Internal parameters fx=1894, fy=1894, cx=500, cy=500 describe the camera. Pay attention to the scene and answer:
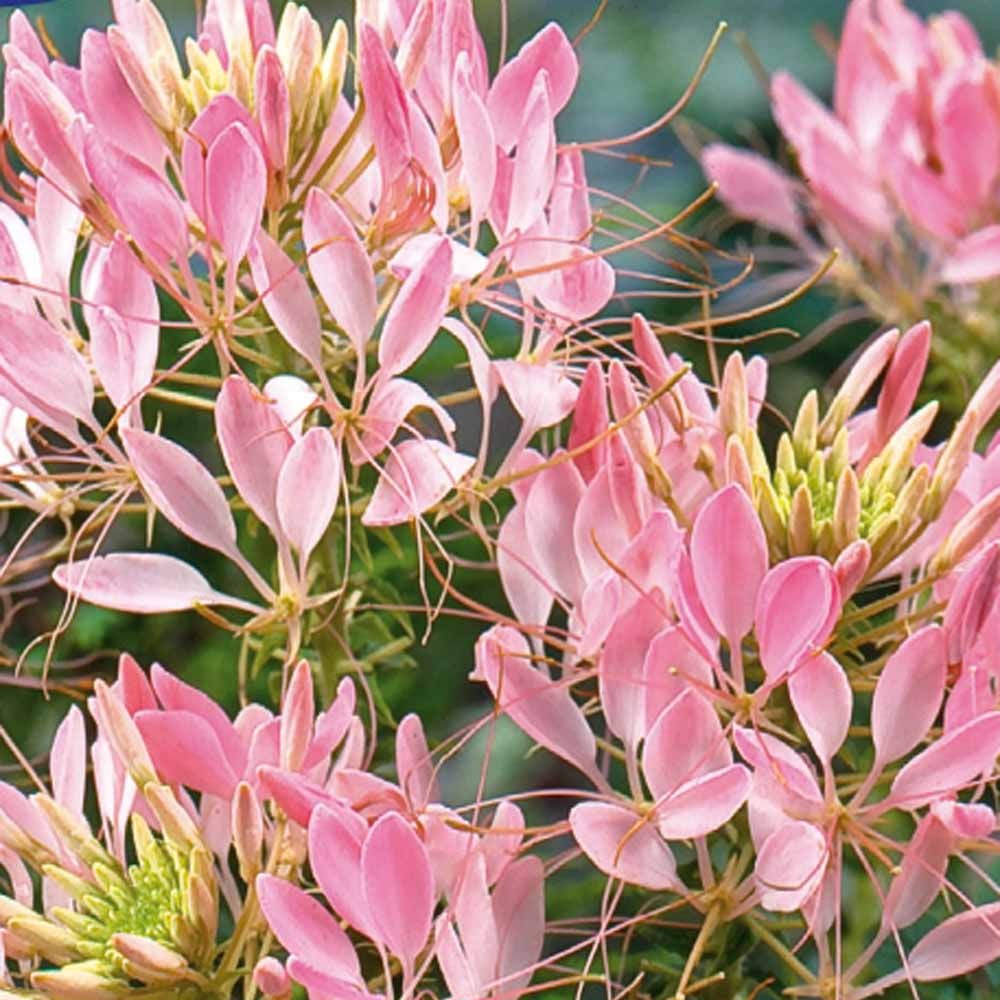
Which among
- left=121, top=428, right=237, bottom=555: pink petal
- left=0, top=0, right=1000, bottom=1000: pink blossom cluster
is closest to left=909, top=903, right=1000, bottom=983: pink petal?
left=0, top=0, right=1000, bottom=1000: pink blossom cluster

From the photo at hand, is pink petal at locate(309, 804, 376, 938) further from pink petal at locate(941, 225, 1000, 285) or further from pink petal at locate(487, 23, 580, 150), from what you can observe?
pink petal at locate(941, 225, 1000, 285)

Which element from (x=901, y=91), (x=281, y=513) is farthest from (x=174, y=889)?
(x=901, y=91)

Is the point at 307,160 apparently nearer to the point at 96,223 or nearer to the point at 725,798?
the point at 96,223

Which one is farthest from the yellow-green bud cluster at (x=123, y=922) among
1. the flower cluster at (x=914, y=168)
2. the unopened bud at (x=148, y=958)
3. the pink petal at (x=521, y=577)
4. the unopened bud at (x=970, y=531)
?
the flower cluster at (x=914, y=168)

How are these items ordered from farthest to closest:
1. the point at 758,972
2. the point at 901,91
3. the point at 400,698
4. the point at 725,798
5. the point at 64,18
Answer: the point at 64,18 → the point at 901,91 → the point at 400,698 → the point at 758,972 → the point at 725,798

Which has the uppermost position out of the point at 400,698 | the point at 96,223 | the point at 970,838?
the point at 96,223

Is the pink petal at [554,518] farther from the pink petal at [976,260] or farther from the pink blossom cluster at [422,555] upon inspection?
the pink petal at [976,260]

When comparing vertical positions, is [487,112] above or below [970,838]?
above
